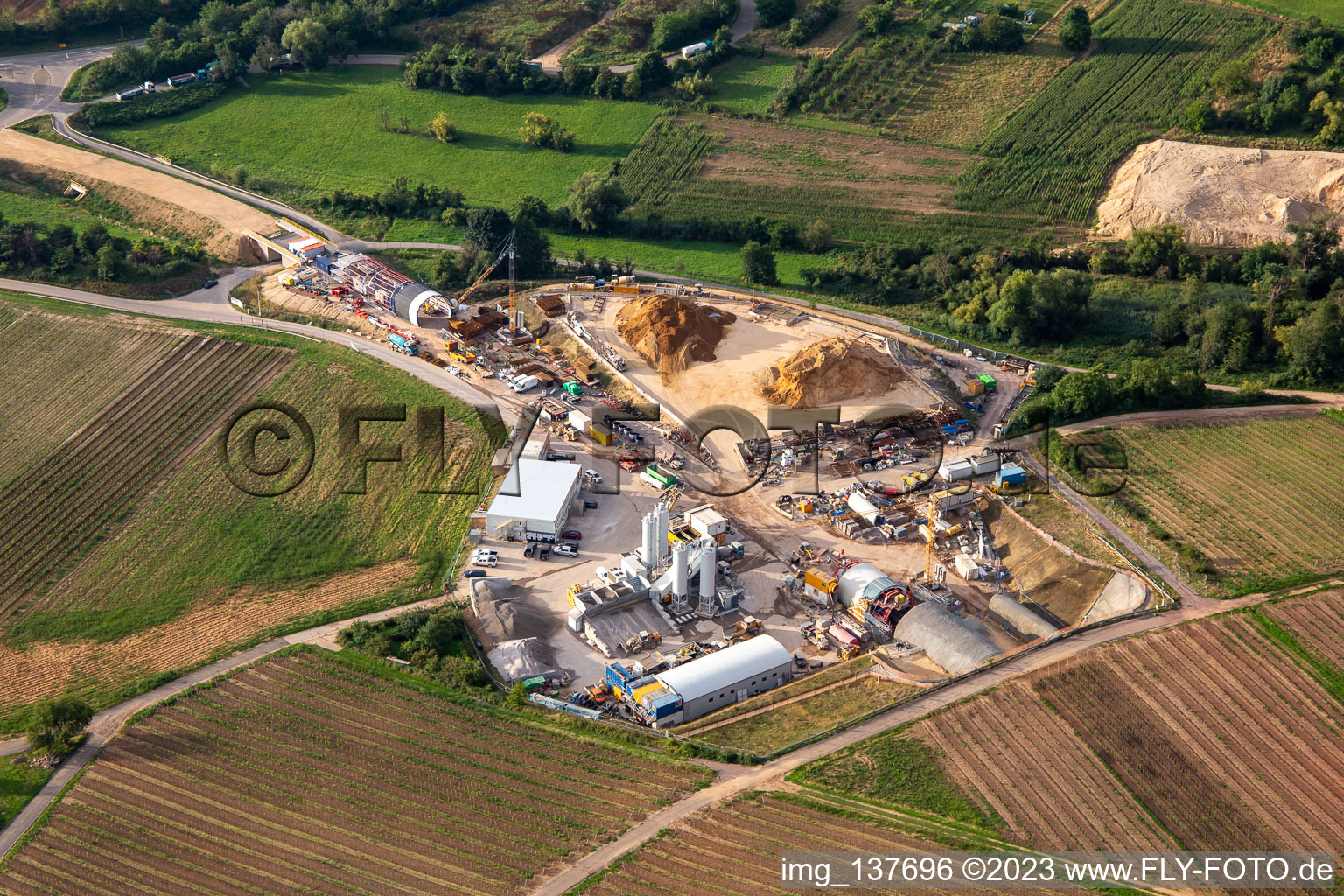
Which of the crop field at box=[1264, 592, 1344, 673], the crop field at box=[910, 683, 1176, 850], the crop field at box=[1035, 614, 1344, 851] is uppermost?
the crop field at box=[1264, 592, 1344, 673]

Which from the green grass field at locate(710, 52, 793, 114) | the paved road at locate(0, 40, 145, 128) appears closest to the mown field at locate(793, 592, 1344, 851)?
the green grass field at locate(710, 52, 793, 114)

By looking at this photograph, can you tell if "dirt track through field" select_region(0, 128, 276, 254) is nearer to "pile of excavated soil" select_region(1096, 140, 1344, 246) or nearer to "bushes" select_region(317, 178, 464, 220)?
"bushes" select_region(317, 178, 464, 220)

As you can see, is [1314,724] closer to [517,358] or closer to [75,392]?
[517,358]

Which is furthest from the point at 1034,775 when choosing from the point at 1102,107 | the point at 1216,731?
the point at 1102,107

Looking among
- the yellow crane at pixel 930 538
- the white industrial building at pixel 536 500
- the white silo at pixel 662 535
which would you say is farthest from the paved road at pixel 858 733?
the white industrial building at pixel 536 500

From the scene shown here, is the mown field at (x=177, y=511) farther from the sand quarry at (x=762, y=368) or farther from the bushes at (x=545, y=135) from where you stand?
the bushes at (x=545, y=135)

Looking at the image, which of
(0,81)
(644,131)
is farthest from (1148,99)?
(0,81)
